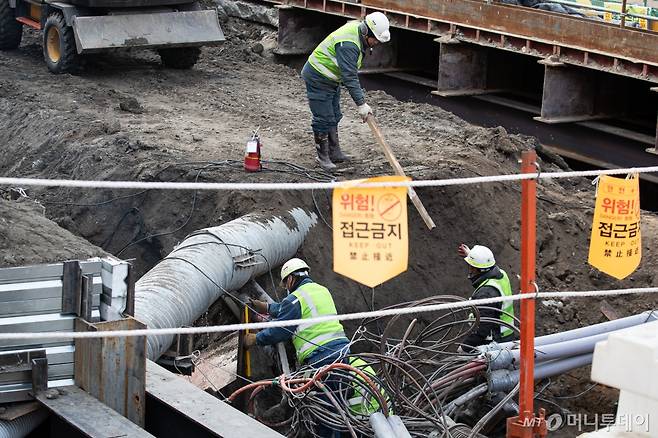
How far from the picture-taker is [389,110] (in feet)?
47.1

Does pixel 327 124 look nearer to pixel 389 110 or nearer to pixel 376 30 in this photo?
pixel 376 30

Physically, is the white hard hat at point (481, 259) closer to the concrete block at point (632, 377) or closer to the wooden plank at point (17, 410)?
the wooden plank at point (17, 410)

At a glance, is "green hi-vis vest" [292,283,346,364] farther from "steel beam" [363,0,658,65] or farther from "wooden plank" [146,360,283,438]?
"steel beam" [363,0,658,65]

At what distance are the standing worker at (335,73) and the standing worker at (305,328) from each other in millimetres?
2564

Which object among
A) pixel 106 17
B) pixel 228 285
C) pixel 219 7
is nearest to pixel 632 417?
pixel 228 285

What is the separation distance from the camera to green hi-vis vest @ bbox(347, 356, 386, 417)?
7.32m

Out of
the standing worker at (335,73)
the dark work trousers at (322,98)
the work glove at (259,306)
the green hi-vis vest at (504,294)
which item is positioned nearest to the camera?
the work glove at (259,306)

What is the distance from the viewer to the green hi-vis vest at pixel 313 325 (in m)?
7.88

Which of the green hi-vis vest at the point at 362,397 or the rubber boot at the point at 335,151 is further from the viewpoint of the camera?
the rubber boot at the point at 335,151

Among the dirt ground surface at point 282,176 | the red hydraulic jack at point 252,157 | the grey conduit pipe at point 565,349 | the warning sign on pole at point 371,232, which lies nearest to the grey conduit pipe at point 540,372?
the grey conduit pipe at point 565,349

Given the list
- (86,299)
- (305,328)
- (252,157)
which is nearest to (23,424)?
(86,299)

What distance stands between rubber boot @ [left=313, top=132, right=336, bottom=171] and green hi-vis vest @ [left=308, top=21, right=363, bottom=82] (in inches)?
28.4

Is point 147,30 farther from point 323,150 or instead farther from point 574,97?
point 574,97

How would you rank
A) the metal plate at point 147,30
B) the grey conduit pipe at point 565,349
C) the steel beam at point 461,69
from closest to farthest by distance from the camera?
the grey conduit pipe at point 565,349, the metal plate at point 147,30, the steel beam at point 461,69
